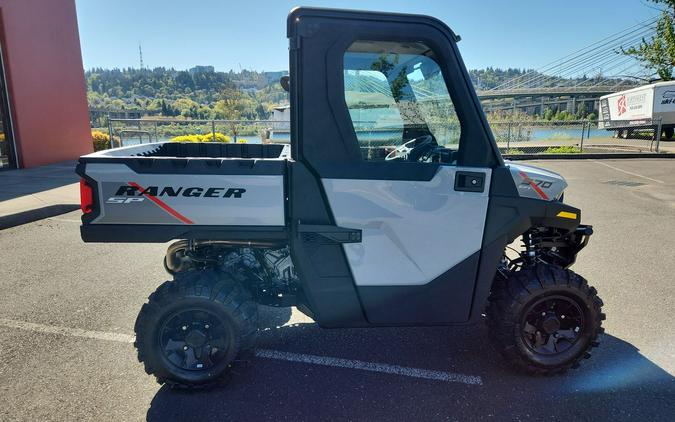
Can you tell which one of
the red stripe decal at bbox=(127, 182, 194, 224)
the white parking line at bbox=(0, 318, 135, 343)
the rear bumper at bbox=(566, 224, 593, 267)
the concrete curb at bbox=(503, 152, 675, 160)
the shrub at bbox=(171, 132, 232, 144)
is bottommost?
the white parking line at bbox=(0, 318, 135, 343)

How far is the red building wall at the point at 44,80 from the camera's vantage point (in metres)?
12.2

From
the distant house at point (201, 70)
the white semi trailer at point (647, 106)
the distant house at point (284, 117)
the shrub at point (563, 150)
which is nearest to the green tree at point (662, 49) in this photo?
the white semi trailer at point (647, 106)

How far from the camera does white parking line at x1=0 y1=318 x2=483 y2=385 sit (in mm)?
3111

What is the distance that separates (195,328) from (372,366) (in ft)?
4.32

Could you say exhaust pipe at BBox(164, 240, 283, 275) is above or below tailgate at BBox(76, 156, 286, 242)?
below

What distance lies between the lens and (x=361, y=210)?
2717 mm

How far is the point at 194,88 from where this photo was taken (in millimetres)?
46719

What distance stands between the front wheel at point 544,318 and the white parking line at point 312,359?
1.29 feet

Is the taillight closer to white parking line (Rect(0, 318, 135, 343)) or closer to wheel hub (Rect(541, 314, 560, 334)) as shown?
white parking line (Rect(0, 318, 135, 343))

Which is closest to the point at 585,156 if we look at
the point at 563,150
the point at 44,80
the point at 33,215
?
the point at 563,150

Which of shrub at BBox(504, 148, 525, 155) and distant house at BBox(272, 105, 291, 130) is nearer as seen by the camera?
distant house at BBox(272, 105, 291, 130)

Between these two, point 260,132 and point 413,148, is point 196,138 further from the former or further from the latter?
point 413,148

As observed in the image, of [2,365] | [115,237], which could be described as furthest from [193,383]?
[2,365]

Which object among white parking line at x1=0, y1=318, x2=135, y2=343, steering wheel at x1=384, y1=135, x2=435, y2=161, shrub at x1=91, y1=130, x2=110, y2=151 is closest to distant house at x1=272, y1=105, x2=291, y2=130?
steering wheel at x1=384, y1=135, x2=435, y2=161
